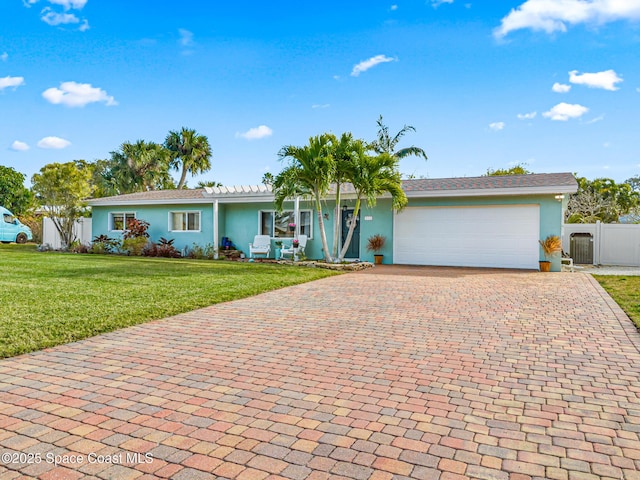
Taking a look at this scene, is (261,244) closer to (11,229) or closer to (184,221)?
(184,221)

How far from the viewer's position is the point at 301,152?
48.3ft

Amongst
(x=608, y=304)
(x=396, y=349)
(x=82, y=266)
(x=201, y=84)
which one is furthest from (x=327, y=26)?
(x=396, y=349)

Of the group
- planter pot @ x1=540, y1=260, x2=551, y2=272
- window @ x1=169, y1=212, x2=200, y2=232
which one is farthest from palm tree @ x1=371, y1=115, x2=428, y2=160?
planter pot @ x1=540, y1=260, x2=551, y2=272

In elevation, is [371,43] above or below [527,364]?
above

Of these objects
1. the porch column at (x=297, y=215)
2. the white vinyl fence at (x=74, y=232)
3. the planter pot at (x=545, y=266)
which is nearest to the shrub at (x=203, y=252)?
the porch column at (x=297, y=215)

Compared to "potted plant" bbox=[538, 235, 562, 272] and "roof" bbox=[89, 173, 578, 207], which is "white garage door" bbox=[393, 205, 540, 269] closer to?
"potted plant" bbox=[538, 235, 562, 272]

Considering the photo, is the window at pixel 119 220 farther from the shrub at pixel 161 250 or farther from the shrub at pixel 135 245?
the shrub at pixel 161 250

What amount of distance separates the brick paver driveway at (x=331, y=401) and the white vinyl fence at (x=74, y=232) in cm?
1896

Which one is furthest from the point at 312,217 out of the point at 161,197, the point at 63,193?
the point at 63,193

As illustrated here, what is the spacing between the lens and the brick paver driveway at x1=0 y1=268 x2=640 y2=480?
104 inches

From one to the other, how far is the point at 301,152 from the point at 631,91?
13.9m

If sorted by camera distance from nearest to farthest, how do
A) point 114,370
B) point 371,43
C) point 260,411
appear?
point 260,411
point 114,370
point 371,43

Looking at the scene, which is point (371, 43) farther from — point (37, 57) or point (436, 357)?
point (436, 357)

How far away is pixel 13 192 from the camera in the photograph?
1673 inches
